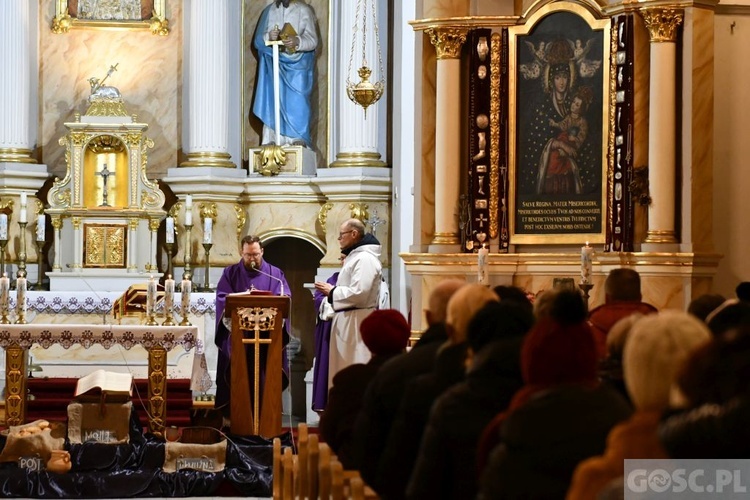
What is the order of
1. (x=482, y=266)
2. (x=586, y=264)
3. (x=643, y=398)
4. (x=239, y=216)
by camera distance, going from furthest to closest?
(x=239, y=216) → (x=482, y=266) → (x=586, y=264) → (x=643, y=398)

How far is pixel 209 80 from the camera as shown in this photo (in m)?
15.9

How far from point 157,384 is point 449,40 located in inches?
157

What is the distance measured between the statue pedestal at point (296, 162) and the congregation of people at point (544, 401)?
419 inches

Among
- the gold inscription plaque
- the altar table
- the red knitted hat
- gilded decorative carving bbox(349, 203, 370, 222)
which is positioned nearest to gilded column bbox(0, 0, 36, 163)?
the gold inscription plaque

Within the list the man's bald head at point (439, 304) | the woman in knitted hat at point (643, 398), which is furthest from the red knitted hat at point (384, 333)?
the woman in knitted hat at point (643, 398)

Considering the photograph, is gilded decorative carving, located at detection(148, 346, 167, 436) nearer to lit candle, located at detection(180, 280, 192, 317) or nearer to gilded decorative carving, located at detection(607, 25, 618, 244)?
lit candle, located at detection(180, 280, 192, 317)

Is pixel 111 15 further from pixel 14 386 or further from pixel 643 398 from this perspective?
pixel 643 398

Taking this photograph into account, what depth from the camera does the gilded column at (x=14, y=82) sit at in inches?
622

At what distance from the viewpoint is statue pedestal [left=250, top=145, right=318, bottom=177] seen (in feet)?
52.6

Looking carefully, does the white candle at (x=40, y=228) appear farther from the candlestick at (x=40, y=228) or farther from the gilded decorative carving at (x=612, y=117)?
the gilded decorative carving at (x=612, y=117)

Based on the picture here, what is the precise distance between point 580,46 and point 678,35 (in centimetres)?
97

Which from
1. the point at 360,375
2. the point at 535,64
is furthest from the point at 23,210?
the point at 360,375

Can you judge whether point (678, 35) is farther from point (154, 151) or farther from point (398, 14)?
point (154, 151)

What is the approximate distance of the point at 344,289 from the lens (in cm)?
1143
